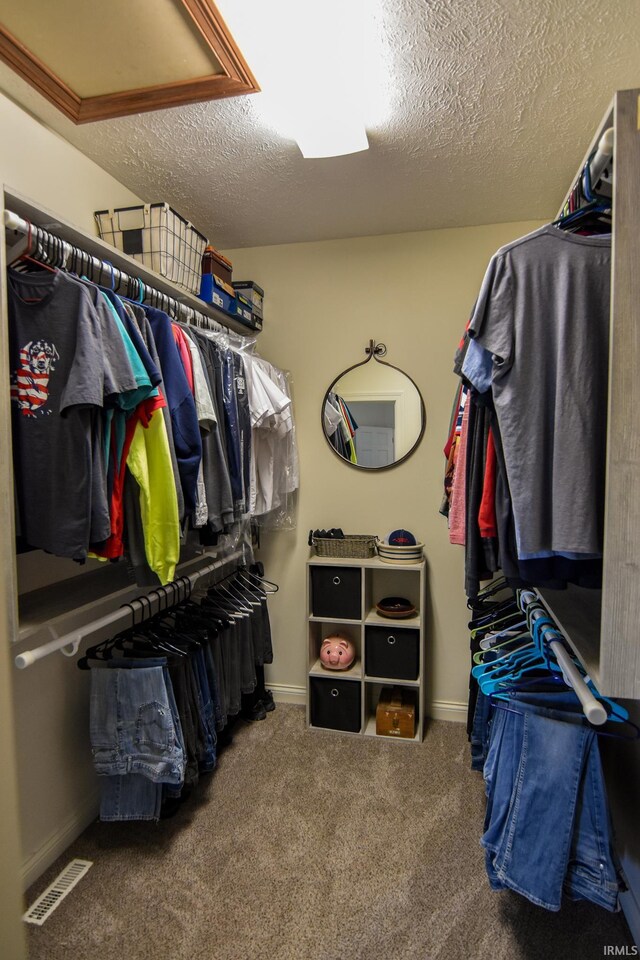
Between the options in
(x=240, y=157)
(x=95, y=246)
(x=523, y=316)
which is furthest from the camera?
(x=240, y=157)

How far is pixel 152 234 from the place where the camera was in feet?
6.38

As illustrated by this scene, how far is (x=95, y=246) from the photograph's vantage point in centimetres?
162

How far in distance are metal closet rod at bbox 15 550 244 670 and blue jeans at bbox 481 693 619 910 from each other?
125 cm

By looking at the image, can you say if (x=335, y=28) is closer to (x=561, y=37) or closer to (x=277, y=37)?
(x=277, y=37)

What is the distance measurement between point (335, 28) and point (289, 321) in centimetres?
157

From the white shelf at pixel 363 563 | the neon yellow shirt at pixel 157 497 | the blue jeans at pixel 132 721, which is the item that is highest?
the neon yellow shirt at pixel 157 497

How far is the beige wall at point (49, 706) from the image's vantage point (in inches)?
66.0

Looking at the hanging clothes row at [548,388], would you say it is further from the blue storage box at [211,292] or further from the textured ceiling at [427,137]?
the blue storage box at [211,292]

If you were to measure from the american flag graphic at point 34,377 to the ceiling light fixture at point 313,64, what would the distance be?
103 cm

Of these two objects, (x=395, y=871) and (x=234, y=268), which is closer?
(x=395, y=871)

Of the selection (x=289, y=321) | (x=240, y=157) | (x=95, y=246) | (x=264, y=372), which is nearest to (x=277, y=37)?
(x=240, y=157)

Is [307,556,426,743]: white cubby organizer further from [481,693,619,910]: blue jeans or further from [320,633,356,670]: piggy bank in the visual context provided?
[481,693,619,910]: blue jeans

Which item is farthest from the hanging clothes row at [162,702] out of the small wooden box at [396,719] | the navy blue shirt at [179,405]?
the small wooden box at [396,719]

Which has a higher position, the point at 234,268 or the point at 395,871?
the point at 234,268
